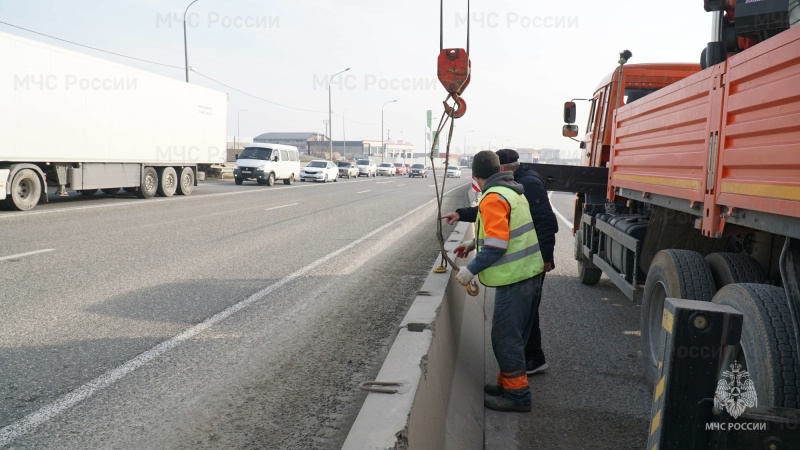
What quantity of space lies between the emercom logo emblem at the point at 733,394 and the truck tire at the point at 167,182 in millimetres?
20461

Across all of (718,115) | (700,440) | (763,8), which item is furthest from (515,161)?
(700,440)

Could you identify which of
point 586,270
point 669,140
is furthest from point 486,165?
point 586,270

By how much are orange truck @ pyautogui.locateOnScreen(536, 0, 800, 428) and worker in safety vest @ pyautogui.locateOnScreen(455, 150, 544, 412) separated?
2.93 feet

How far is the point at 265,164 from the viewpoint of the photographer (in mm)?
30812

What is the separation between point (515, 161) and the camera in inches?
188

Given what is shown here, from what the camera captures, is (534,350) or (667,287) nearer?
(667,287)

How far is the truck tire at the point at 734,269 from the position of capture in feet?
11.0

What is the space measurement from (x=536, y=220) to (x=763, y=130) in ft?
6.79

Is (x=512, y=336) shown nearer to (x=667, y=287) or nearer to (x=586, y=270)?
(x=667, y=287)

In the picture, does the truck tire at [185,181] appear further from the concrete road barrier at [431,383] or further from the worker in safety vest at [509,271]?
the worker in safety vest at [509,271]

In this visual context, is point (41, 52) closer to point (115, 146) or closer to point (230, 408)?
point (115, 146)

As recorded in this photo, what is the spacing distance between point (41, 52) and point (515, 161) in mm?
13626

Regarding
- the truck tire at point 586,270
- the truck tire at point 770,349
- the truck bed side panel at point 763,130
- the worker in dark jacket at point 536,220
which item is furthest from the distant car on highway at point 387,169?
the truck tire at point 770,349

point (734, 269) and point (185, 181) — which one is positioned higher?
point (734, 269)
